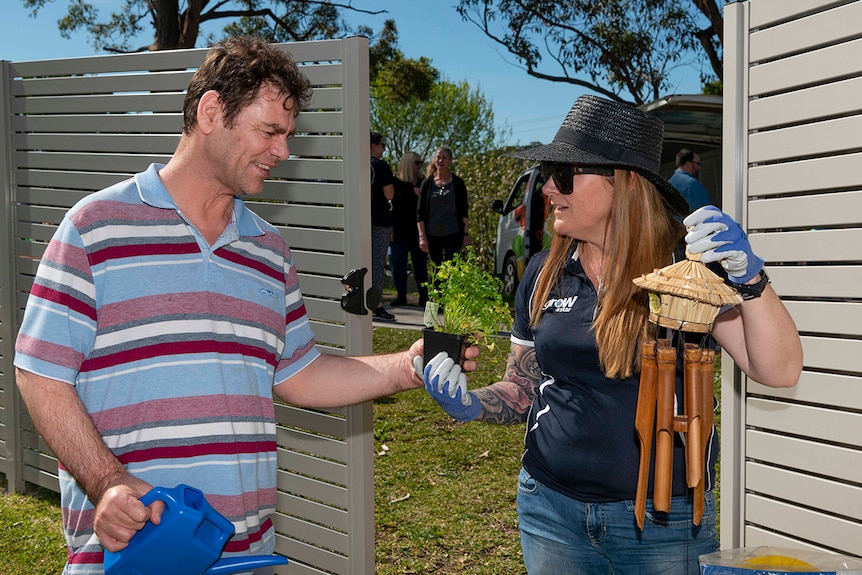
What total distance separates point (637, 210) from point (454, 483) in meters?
3.94

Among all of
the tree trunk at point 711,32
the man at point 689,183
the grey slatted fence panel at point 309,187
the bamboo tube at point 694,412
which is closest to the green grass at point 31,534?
the grey slatted fence panel at point 309,187

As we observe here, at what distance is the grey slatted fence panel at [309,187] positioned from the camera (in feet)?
13.2

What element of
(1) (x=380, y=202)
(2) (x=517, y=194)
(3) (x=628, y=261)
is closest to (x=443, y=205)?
(1) (x=380, y=202)

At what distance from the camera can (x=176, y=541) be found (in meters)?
1.89

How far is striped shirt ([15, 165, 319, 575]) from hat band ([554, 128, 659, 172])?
1019mm

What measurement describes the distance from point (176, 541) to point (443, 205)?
912 cm

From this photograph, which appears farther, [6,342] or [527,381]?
[6,342]

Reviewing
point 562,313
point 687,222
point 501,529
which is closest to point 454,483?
point 501,529

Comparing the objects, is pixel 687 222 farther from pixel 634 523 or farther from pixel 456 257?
pixel 456 257

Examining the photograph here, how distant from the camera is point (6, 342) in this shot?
241 inches

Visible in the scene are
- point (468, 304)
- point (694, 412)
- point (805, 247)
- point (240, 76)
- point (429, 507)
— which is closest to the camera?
point (694, 412)

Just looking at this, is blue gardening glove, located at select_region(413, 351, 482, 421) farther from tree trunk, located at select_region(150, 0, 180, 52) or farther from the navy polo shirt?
tree trunk, located at select_region(150, 0, 180, 52)

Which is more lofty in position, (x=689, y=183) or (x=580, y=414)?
(x=689, y=183)

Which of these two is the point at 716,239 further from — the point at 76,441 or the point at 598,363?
the point at 76,441
